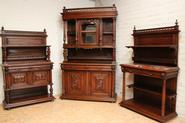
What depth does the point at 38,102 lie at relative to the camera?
142 inches

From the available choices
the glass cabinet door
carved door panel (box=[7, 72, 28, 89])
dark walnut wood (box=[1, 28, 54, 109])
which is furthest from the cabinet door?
carved door panel (box=[7, 72, 28, 89])

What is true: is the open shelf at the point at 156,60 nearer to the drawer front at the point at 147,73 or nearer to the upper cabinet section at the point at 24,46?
the drawer front at the point at 147,73

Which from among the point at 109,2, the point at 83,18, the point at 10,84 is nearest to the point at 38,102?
the point at 10,84

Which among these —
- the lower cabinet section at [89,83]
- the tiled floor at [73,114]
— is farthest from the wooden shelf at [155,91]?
the lower cabinet section at [89,83]

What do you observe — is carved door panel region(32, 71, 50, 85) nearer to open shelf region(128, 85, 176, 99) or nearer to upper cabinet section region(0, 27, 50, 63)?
upper cabinet section region(0, 27, 50, 63)

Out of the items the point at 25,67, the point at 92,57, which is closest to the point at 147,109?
the point at 92,57

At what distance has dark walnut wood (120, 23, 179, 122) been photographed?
9.21ft

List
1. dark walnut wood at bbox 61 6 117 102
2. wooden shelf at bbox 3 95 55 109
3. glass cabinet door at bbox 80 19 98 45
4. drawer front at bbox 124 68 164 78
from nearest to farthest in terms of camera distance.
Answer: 1. drawer front at bbox 124 68 164 78
2. wooden shelf at bbox 3 95 55 109
3. dark walnut wood at bbox 61 6 117 102
4. glass cabinet door at bbox 80 19 98 45

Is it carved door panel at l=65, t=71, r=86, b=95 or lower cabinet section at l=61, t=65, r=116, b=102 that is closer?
lower cabinet section at l=61, t=65, r=116, b=102

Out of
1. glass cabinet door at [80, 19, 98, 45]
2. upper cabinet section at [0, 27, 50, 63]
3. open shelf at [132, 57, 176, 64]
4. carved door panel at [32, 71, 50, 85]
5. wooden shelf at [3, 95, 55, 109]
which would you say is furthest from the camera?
glass cabinet door at [80, 19, 98, 45]

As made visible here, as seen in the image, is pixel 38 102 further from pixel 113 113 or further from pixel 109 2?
pixel 109 2

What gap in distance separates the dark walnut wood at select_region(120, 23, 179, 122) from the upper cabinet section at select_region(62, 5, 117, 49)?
26.9 inches

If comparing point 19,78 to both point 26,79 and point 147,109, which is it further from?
point 147,109

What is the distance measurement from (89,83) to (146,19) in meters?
1.81
